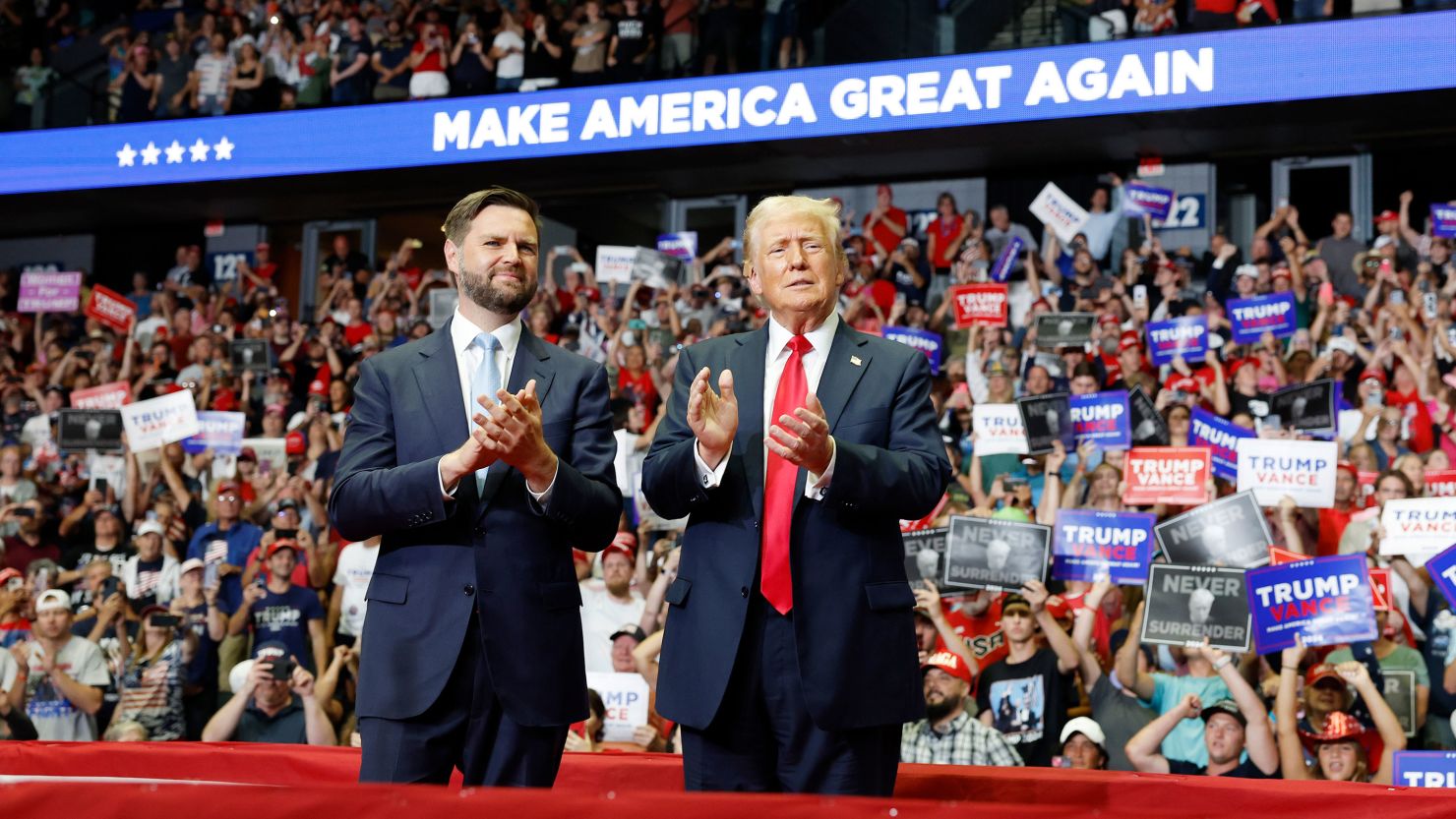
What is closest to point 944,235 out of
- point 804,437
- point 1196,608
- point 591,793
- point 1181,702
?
point 1196,608

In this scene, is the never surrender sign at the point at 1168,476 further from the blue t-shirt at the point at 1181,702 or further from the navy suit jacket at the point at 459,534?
the navy suit jacket at the point at 459,534

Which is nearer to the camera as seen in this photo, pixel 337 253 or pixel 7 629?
pixel 7 629

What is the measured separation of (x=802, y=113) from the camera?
10.4 meters

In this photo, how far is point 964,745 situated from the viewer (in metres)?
5.46

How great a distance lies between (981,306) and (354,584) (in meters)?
3.91

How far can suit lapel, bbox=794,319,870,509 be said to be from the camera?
2574 mm

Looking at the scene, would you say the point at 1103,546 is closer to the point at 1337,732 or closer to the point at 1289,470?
the point at 1289,470

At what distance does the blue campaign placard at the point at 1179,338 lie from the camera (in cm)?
811

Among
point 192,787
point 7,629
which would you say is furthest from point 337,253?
point 192,787

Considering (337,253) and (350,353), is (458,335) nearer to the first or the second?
(350,353)

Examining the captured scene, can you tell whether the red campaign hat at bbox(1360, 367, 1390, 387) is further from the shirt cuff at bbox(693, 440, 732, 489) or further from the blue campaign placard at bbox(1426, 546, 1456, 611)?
the shirt cuff at bbox(693, 440, 732, 489)

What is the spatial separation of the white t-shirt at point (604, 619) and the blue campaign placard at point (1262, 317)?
12.4 feet

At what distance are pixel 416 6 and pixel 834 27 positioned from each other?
380 centimetres

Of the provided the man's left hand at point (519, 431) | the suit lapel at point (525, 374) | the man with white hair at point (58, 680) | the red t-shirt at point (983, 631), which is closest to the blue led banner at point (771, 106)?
the red t-shirt at point (983, 631)
